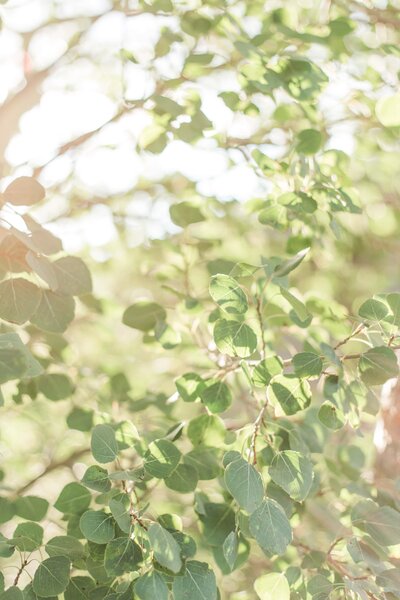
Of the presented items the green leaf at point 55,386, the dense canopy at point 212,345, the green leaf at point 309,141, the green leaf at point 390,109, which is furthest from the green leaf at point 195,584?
the green leaf at point 390,109

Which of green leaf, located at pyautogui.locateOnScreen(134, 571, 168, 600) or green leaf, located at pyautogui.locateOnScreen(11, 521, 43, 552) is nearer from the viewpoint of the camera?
green leaf, located at pyautogui.locateOnScreen(134, 571, 168, 600)

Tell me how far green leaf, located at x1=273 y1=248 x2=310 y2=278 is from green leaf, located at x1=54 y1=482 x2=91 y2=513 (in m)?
0.48

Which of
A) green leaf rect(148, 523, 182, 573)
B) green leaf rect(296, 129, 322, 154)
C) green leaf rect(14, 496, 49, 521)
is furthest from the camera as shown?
green leaf rect(296, 129, 322, 154)

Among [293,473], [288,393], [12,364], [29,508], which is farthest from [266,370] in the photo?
[29,508]

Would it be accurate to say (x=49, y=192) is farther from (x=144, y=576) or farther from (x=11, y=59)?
(x=144, y=576)

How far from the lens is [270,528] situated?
876mm

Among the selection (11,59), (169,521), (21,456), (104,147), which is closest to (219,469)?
(169,521)

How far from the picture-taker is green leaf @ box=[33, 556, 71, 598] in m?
0.91

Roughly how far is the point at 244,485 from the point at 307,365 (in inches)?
7.3

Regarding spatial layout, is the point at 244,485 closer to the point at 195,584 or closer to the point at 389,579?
the point at 195,584

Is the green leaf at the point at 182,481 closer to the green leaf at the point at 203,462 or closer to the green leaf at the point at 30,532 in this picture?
the green leaf at the point at 203,462

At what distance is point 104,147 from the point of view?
5.73 ft

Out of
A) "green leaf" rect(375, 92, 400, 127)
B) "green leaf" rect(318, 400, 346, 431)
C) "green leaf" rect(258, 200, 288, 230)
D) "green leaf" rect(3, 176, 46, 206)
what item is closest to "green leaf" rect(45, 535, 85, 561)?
"green leaf" rect(318, 400, 346, 431)

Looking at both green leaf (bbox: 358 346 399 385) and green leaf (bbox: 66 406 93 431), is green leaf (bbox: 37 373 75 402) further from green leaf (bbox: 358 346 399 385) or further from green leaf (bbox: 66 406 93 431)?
green leaf (bbox: 358 346 399 385)
